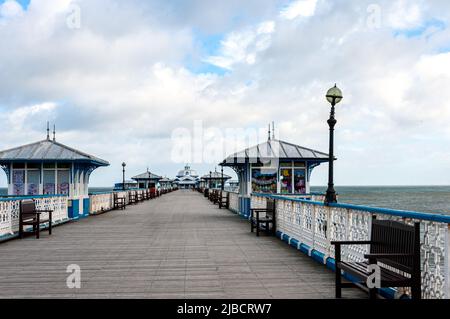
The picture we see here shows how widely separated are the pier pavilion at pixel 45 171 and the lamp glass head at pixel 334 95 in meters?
12.3

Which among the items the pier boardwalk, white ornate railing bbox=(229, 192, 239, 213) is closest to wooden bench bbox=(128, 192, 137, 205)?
white ornate railing bbox=(229, 192, 239, 213)

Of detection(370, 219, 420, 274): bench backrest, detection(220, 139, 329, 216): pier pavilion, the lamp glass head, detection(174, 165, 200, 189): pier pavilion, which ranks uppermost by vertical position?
the lamp glass head

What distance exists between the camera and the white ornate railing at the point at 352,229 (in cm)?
445

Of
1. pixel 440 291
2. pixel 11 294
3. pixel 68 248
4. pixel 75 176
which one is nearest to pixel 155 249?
pixel 68 248

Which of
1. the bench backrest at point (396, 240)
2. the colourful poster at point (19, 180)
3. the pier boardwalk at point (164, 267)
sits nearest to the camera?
the bench backrest at point (396, 240)

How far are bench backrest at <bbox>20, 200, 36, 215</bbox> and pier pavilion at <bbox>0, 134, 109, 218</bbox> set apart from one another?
5.49m

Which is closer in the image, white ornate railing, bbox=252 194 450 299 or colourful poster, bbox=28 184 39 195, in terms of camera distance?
white ornate railing, bbox=252 194 450 299

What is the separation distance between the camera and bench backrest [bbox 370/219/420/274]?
4574 millimetres

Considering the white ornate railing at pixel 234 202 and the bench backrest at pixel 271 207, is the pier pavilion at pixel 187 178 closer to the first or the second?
the white ornate railing at pixel 234 202

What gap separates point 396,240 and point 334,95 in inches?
159

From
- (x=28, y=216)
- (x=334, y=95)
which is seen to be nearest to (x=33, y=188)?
(x=28, y=216)

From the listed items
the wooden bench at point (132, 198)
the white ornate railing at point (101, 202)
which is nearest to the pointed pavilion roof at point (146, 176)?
the wooden bench at point (132, 198)

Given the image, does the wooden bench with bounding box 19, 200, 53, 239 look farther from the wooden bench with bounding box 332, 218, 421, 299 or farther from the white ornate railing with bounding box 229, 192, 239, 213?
the white ornate railing with bounding box 229, 192, 239, 213
